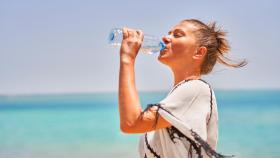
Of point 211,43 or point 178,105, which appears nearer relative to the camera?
point 178,105

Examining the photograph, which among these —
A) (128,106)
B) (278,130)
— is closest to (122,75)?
(128,106)

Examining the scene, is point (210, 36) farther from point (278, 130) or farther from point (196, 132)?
point (278, 130)

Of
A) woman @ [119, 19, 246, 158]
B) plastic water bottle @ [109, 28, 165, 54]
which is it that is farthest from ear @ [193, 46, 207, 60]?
plastic water bottle @ [109, 28, 165, 54]

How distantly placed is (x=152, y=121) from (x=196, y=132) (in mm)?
102

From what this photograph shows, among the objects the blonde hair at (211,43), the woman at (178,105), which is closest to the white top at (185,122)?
the woman at (178,105)

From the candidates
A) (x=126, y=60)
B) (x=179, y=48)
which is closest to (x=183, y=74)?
(x=179, y=48)

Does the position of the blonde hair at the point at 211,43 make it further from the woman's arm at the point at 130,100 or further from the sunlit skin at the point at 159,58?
the woman's arm at the point at 130,100

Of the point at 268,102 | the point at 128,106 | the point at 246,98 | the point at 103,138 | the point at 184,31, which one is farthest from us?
the point at 246,98

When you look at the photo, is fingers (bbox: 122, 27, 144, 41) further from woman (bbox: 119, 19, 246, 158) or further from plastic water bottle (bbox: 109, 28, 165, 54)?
plastic water bottle (bbox: 109, 28, 165, 54)

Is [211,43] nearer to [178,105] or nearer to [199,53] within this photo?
[199,53]

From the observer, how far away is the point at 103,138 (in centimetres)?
947

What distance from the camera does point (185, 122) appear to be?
4.79 feet

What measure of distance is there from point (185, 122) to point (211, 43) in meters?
0.24

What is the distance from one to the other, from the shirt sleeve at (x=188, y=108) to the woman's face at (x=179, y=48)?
3.0 inches
